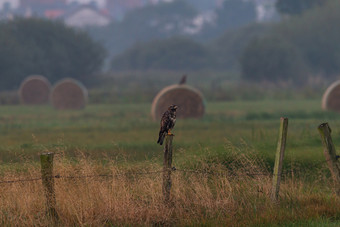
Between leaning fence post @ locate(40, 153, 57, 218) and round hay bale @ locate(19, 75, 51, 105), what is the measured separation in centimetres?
3385

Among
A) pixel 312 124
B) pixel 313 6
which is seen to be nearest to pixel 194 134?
pixel 312 124

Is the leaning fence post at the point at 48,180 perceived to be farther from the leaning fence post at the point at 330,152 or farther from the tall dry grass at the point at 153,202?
the leaning fence post at the point at 330,152

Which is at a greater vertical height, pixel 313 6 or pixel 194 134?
pixel 313 6

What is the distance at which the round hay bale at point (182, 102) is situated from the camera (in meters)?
26.2

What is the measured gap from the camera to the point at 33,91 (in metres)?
42.0

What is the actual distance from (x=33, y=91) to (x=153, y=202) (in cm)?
3411

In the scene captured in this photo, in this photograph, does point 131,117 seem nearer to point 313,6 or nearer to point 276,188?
point 276,188

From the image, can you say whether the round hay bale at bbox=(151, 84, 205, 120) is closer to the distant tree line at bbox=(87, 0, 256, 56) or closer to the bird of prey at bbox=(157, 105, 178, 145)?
the bird of prey at bbox=(157, 105, 178, 145)

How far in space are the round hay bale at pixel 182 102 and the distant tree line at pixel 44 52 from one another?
2659cm

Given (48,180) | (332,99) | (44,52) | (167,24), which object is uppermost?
(167,24)

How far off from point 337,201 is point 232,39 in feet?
264

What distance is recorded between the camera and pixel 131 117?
27.6m

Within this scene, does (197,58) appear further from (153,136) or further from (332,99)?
(153,136)

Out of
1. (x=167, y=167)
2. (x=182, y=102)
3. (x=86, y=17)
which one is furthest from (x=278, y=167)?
(x=86, y=17)
